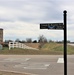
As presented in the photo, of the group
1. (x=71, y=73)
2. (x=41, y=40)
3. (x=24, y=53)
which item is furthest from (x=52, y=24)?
(x=41, y=40)

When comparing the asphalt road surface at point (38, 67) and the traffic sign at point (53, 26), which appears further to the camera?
the asphalt road surface at point (38, 67)

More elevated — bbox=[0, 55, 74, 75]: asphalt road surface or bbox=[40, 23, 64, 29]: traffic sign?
bbox=[40, 23, 64, 29]: traffic sign

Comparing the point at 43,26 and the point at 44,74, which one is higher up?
the point at 43,26

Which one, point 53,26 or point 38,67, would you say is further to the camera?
point 38,67

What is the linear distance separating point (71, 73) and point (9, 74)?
355cm

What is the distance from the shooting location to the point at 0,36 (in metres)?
105

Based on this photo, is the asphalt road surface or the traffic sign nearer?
the traffic sign

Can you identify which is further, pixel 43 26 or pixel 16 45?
pixel 16 45

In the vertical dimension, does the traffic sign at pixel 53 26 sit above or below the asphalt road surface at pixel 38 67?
above

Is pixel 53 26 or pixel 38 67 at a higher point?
pixel 53 26

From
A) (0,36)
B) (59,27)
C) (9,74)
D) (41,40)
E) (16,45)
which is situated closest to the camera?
(59,27)

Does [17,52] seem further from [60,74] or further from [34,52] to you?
[60,74]

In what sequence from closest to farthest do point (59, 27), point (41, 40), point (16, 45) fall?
point (59, 27)
point (16, 45)
point (41, 40)

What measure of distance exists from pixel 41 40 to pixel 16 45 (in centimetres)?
4852
